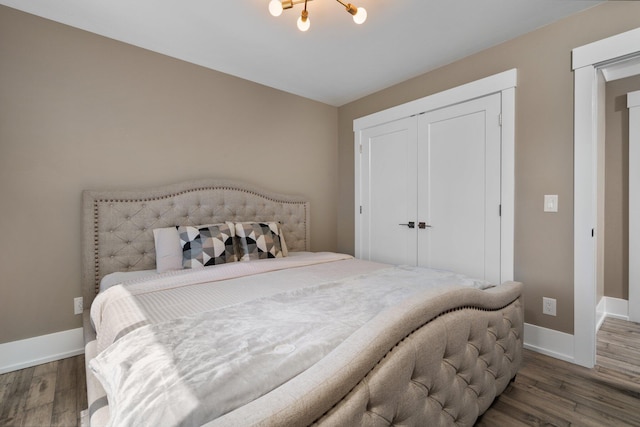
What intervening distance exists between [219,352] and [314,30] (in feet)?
7.31

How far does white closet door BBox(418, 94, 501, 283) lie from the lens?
240cm

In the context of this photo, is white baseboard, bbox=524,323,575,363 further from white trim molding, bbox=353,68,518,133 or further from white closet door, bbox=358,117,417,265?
white trim molding, bbox=353,68,518,133

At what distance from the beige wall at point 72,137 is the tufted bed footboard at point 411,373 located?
2260 mm

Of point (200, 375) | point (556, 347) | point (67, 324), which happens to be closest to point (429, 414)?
point (200, 375)

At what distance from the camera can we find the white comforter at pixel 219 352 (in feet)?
2.32

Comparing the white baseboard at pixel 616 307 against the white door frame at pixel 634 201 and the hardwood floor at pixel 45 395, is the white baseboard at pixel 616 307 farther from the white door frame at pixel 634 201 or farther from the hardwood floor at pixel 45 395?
the hardwood floor at pixel 45 395

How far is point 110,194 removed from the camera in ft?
7.27

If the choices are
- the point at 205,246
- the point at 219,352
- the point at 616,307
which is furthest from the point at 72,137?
the point at 616,307

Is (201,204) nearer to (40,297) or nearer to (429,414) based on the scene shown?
(40,297)

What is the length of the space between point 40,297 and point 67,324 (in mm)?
264

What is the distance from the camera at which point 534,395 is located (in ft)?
5.51

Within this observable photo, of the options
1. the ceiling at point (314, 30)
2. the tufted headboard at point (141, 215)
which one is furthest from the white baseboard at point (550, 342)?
the tufted headboard at point (141, 215)

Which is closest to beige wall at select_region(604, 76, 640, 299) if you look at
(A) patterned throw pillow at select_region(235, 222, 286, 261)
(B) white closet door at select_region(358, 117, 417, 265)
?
(B) white closet door at select_region(358, 117, 417, 265)

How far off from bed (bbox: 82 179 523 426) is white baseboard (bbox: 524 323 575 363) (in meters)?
0.68
